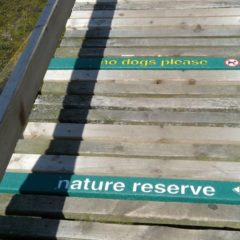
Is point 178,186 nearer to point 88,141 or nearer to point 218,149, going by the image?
point 218,149

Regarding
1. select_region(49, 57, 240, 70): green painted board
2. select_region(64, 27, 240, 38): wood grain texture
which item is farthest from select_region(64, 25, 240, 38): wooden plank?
select_region(49, 57, 240, 70): green painted board

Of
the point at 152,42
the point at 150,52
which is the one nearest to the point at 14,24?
the point at 152,42

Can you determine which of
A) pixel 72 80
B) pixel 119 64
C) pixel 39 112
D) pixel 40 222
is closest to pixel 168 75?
pixel 119 64

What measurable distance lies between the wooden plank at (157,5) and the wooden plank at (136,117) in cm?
250

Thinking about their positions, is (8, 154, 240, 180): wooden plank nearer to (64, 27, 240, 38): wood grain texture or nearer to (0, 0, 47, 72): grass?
(64, 27, 240, 38): wood grain texture

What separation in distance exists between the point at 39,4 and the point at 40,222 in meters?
8.24

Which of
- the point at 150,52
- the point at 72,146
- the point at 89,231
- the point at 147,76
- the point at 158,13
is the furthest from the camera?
the point at 158,13

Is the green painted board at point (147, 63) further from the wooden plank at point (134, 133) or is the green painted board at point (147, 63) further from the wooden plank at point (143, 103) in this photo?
the wooden plank at point (134, 133)

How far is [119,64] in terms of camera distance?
560 centimetres

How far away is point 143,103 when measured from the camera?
4.97 m

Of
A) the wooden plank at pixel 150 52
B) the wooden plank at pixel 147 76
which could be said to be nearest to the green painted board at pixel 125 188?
the wooden plank at pixel 147 76

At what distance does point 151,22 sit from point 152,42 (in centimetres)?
58

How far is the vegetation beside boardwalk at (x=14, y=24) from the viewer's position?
9109mm

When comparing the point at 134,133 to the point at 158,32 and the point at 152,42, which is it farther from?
the point at 158,32
